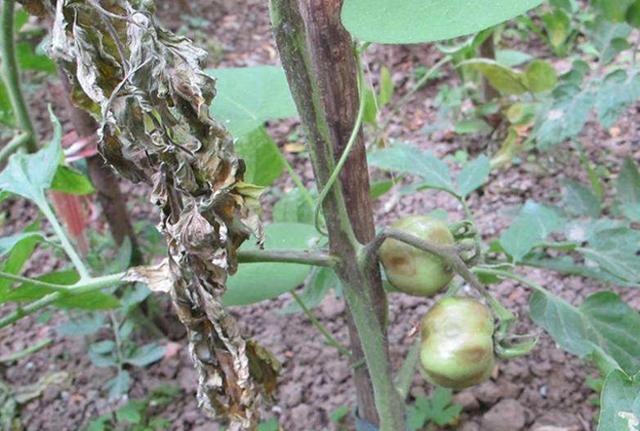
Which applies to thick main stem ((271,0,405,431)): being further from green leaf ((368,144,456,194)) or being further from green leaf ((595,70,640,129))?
green leaf ((595,70,640,129))

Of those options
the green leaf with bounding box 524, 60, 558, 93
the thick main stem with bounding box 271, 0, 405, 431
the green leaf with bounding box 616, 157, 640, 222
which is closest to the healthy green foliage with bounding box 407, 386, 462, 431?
the thick main stem with bounding box 271, 0, 405, 431

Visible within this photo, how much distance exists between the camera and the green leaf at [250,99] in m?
0.79

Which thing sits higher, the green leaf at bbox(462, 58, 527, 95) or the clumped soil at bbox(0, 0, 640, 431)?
the green leaf at bbox(462, 58, 527, 95)

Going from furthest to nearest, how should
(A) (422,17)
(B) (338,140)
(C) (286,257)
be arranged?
(B) (338,140)
(C) (286,257)
(A) (422,17)

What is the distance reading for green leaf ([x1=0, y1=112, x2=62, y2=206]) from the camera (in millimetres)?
820

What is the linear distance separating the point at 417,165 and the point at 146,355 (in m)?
0.70

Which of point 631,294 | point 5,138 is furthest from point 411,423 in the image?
point 5,138

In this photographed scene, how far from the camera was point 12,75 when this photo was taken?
118cm

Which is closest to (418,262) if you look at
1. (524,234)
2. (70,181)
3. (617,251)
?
(524,234)

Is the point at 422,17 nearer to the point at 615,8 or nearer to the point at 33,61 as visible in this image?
the point at 615,8

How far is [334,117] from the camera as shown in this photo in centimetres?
79

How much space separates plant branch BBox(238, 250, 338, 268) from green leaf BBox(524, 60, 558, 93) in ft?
3.63

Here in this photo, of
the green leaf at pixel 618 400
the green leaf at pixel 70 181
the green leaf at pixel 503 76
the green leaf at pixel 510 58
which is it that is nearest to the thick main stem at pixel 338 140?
the green leaf at pixel 618 400

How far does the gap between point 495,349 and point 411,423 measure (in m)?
0.43
